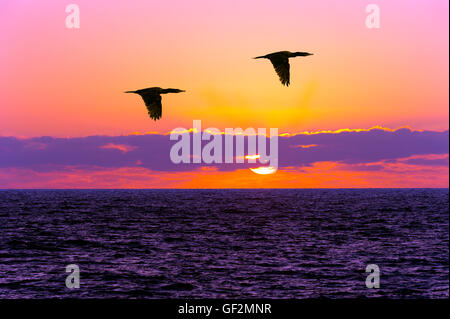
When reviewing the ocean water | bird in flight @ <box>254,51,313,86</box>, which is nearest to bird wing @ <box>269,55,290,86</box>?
bird in flight @ <box>254,51,313,86</box>

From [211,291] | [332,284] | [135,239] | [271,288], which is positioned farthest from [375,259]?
[135,239]

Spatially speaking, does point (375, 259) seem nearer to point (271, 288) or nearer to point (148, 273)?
point (271, 288)

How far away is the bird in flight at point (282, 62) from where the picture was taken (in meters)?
16.9

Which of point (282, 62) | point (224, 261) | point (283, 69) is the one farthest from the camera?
point (224, 261)

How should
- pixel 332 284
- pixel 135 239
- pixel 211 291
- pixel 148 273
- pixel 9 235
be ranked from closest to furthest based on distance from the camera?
pixel 211 291
pixel 332 284
pixel 148 273
pixel 135 239
pixel 9 235

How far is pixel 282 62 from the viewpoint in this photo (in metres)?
17.5

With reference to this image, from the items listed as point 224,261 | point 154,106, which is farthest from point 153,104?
point 224,261

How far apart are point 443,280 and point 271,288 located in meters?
16.0

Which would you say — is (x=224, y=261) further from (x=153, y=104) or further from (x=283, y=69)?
(x=283, y=69)

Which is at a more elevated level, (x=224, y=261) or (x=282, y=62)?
(x=282, y=62)

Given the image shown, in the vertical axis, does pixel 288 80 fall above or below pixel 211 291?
above

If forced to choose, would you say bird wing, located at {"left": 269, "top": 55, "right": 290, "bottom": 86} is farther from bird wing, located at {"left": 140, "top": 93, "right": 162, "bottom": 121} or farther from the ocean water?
the ocean water

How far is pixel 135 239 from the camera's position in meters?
81.6

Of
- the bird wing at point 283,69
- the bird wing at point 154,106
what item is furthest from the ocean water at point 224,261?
the bird wing at point 283,69
